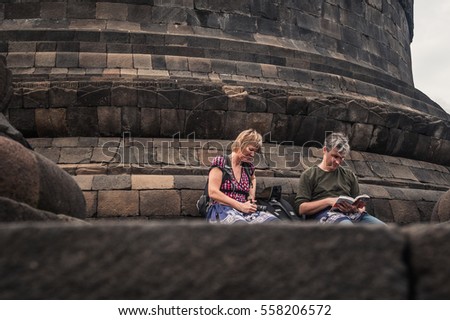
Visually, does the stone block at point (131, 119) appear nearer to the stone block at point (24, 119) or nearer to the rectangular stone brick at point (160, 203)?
the stone block at point (24, 119)

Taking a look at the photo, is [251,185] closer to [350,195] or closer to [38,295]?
[350,195]

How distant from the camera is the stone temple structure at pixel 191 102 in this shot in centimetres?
787

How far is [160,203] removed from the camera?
747 centimetres

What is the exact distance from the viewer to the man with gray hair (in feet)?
20.6

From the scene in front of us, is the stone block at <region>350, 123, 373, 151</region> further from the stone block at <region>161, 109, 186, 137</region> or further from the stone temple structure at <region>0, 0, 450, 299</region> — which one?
the stone block at <region>161, 109, 186, 137</region>

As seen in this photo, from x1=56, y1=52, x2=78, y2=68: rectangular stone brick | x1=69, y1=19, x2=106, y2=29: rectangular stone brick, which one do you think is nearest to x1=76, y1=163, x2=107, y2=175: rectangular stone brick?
x1=56, y1=52, x2=78, y2=68: rectangular stone brick

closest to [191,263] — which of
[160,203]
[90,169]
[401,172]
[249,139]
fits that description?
[249,139]

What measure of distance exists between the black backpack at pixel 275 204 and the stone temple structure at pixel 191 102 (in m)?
1.06

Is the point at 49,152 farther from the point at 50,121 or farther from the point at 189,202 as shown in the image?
the point at 189,202

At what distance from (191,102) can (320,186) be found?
9.41 feet

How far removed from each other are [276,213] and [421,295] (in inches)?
176

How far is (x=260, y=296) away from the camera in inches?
84.2

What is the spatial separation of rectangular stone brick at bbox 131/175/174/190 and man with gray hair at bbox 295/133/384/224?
5.79ft

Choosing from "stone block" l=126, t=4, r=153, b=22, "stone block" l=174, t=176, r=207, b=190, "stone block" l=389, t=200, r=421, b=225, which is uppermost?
"stone block" l=126, t=4, r=153, b=22
